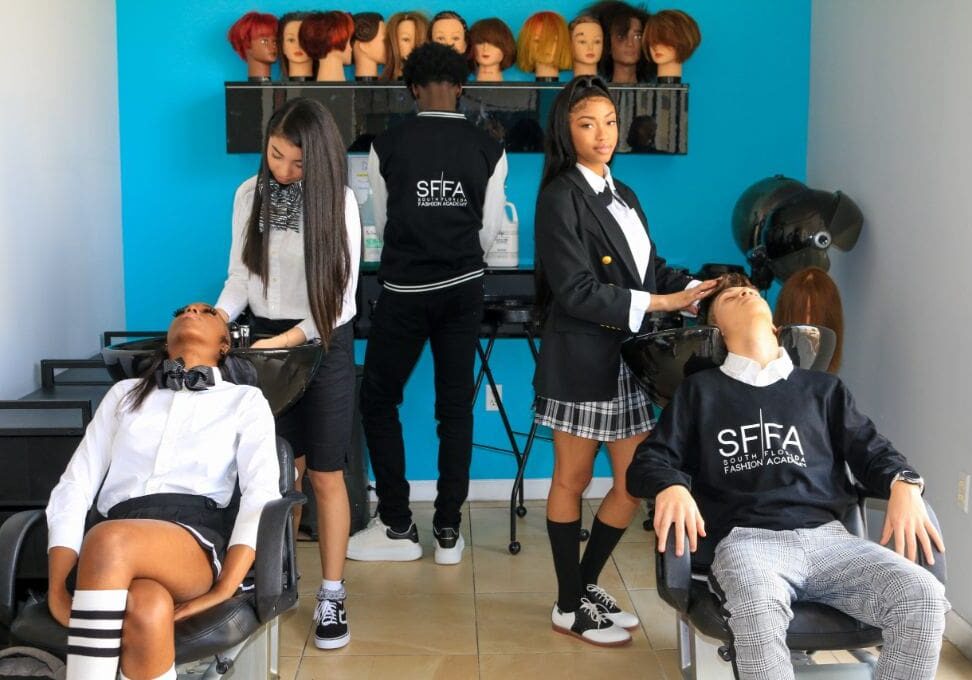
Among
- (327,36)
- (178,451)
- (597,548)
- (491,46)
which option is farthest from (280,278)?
(491,46)

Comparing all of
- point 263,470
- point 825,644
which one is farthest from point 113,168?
point 825,644

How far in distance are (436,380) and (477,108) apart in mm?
1085

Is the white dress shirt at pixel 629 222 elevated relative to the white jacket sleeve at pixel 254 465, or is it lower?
elevated

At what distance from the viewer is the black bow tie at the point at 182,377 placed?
2322 millimetres

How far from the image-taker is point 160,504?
87.1 inches

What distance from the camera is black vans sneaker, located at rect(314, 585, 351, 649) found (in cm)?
294

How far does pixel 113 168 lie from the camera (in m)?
4.05

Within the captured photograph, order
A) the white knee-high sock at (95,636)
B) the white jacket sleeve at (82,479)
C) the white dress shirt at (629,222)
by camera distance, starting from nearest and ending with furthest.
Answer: the white knee-high sock at (95,636) < the white jacket sleeve at (82,479) < the white dress shirt at (629,222)

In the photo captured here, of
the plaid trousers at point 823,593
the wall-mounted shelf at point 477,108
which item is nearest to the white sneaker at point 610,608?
the plaid trousers at point 823,593

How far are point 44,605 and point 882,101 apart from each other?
280 cm

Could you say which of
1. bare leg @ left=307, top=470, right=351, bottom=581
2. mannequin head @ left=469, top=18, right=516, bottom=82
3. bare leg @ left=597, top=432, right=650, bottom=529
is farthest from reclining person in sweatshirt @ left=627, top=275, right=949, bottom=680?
mannequin head @ left=469, top=18, right=516, bottom=82

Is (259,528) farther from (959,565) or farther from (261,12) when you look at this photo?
(261,12)

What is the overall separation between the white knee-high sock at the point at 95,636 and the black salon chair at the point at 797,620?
1011mm

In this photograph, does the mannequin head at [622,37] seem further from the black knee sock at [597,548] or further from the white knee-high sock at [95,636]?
the white knee-high sock at [95,636]
